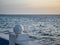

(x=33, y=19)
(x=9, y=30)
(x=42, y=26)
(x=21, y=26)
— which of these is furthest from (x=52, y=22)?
(x=9, y=30)

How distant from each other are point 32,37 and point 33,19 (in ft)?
0.81

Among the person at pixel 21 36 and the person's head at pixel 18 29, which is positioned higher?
the person's head at pixel 18 29

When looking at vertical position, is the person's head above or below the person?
above

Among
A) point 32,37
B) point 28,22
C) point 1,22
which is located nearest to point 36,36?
point 32,37

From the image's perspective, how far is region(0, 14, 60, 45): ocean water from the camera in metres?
1.78

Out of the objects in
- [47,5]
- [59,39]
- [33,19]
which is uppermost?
[47,5]

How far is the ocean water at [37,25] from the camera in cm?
178

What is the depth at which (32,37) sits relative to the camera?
5.83ft

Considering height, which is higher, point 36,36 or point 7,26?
point 7,26

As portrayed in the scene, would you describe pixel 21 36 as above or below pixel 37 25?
below

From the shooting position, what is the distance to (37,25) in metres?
1.83

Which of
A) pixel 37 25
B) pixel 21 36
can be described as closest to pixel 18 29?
pixel 21 36

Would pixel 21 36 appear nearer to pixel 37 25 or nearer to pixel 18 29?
pixel 18 29

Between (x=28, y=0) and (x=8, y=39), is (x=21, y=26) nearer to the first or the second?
(x=8, y=39)
